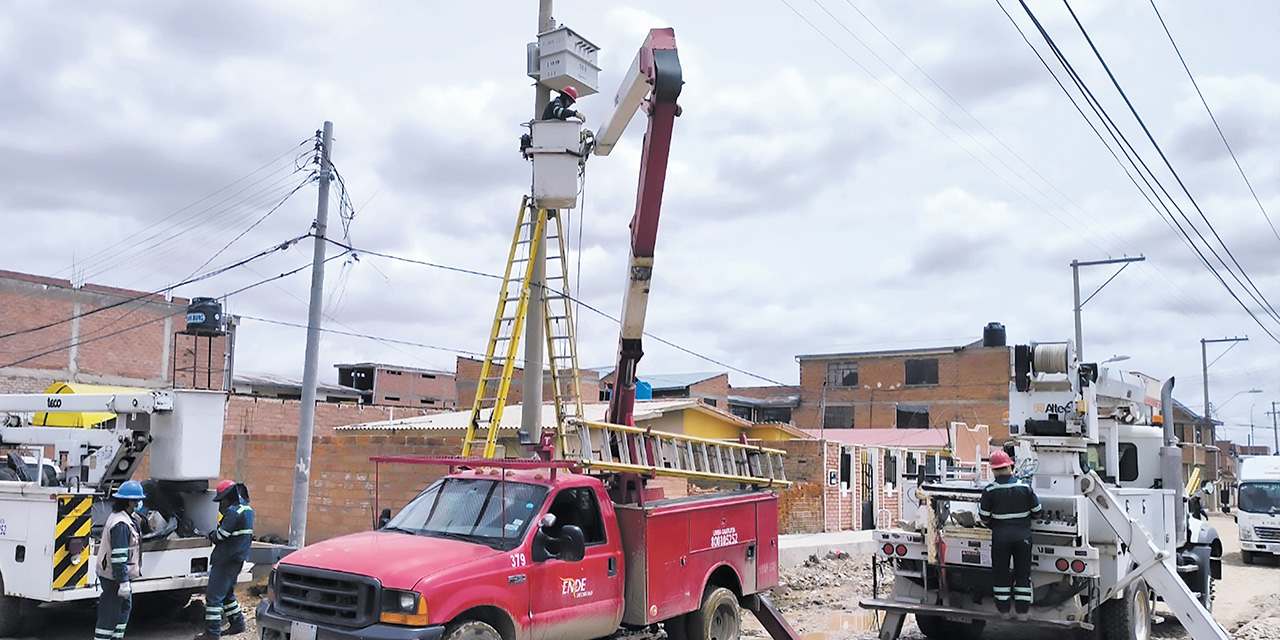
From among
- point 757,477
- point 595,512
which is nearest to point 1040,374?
point 757,477

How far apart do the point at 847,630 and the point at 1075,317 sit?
21.1 m

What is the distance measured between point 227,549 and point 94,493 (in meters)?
1.44

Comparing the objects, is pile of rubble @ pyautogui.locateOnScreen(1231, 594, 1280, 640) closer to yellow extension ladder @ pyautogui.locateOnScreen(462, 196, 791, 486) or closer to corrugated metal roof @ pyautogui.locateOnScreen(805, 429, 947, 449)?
yellow extension ladder @ pyautogui.locateOnScreen(462, 196, 791, 486)

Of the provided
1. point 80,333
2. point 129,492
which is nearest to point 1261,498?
point 129,492

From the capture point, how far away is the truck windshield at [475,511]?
7957 mm

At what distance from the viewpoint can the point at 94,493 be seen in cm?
1005

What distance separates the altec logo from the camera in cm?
804

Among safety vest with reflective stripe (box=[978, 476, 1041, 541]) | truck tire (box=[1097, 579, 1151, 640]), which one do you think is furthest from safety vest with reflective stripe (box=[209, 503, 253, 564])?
truck tire (box=[1097, 579, 1151, 640])

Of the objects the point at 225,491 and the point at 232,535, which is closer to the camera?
the point at 232,535

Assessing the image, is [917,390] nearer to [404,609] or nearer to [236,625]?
[236,625]

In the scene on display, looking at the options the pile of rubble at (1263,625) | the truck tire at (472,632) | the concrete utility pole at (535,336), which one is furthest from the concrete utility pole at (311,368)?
the pile of rubble at (1263,625)

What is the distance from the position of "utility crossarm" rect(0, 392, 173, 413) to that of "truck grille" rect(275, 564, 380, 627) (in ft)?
13.8

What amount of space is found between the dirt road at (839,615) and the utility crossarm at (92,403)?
241 centimetres

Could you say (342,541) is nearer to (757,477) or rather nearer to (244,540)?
(244,540)
